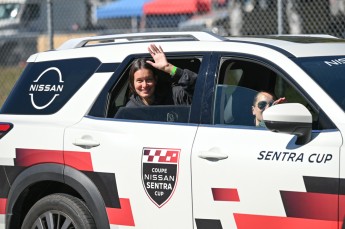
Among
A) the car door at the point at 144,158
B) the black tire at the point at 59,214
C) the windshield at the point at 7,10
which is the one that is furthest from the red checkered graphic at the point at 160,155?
A: the windshield at the point at 7,10

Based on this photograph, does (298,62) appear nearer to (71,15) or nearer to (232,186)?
(232,186)

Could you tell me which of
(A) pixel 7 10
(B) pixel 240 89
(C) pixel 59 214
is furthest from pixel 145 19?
(B) pixel 240 89

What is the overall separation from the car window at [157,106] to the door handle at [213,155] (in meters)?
0.35

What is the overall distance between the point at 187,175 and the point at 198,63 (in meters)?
0.93

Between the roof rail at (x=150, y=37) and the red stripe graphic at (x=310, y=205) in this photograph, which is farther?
the roof rail at (x=150, y=37)

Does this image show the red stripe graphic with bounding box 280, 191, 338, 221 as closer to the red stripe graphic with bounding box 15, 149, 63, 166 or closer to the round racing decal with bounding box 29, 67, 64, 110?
the red stripe graphic with bounding box 15, 149, 63, 166

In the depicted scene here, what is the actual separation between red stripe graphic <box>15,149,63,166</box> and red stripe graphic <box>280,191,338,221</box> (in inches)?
67.1

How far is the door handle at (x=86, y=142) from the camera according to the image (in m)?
5.77

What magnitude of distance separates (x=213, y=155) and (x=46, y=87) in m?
1.59

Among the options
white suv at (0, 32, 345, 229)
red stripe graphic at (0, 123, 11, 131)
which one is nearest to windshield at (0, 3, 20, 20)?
red stripe graphic at (0, 123, 11, 131)

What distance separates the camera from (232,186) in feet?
16.9

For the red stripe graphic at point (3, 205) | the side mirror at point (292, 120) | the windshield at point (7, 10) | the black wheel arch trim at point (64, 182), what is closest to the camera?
the side mirror at point (292, 120)

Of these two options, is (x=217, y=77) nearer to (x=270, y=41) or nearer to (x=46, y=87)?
(x=270, y=41)

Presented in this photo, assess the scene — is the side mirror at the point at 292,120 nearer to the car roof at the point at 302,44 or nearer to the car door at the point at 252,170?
the car door at the point at 252,170
